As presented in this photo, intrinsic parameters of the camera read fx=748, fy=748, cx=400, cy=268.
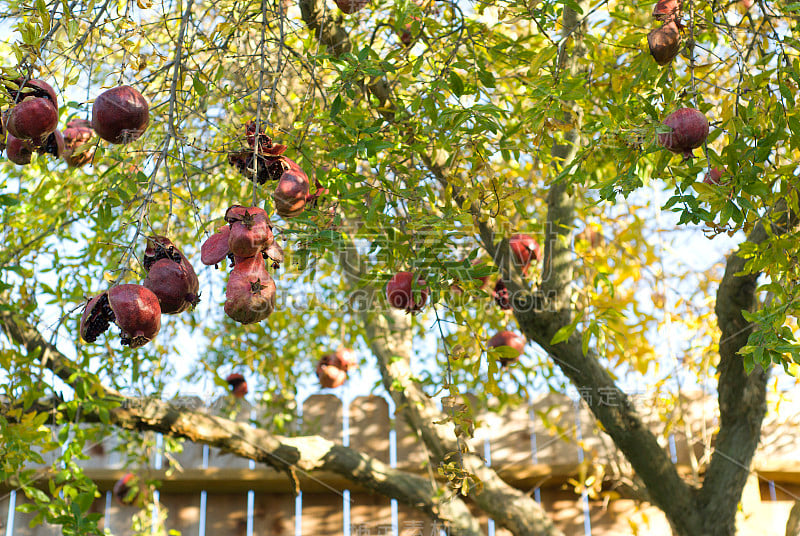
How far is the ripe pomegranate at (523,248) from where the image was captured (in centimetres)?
267

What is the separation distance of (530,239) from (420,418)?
0.92 meters

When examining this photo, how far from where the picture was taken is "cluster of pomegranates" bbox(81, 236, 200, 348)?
4.04 ft

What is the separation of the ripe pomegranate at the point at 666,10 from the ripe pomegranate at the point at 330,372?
87.6 inches

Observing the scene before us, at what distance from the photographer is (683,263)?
3.73 meters

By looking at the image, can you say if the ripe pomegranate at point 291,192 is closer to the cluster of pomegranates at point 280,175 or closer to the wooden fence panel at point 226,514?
the cluster of pomegranates at point 280,175

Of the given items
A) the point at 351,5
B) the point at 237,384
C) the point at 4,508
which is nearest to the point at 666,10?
the point at 351,5

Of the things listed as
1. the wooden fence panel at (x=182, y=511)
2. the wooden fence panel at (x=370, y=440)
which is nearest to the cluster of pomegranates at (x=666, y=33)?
the wooden fence panel at (x=370, y=440)

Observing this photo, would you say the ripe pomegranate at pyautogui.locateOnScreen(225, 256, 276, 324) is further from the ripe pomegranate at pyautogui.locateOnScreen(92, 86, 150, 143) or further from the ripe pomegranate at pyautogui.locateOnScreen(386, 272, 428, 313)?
the ripe pomegranate at pyautogui.locateOnScreen(386, 272, 428, 313)

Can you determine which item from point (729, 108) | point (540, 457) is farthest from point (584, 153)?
point (540, 457)

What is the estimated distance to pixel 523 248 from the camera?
2.68 meters

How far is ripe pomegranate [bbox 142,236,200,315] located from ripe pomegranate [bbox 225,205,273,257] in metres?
0.13

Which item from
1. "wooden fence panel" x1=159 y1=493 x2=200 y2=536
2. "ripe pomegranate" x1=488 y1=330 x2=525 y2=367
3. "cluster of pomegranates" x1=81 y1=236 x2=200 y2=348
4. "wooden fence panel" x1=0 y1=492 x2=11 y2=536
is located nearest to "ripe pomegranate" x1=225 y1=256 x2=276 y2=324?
"cluster of pomegranates" x1=81 y1=236 x2=200 y2=348

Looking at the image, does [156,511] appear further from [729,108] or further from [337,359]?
[729,108]

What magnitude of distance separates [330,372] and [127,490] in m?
1.19
